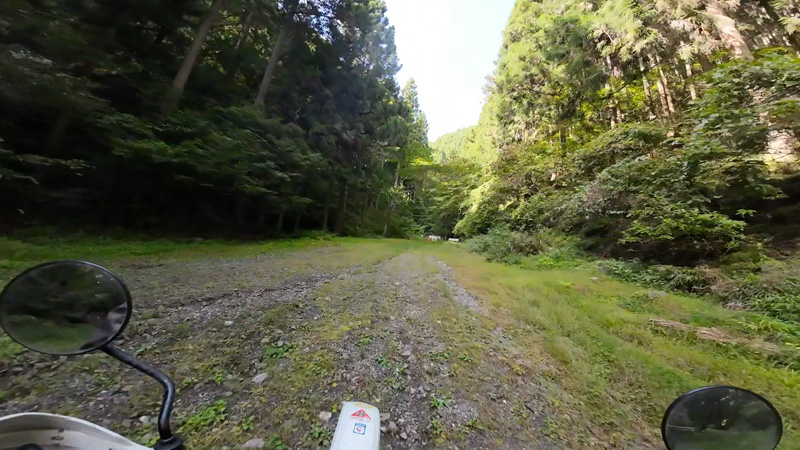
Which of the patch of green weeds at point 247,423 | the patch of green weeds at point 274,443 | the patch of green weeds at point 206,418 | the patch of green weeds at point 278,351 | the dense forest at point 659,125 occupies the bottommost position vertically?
the patch of green weeds at point 278,351

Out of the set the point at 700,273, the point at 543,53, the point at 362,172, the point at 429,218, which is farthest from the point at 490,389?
the point at 429,218

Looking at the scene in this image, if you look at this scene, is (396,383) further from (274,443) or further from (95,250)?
(95,250)

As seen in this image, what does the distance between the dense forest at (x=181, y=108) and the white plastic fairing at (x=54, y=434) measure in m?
7.14

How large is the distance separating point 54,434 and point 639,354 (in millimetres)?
4329

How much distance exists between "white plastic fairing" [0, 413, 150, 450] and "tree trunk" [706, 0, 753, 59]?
1232 cm

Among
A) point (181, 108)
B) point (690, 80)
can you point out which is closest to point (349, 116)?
point (181, 108)

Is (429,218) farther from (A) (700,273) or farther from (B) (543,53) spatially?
(A) (700,273)

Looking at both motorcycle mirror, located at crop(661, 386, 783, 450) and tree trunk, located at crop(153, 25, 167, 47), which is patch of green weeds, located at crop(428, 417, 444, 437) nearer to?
motorcycle mirror, located at crop(661, 386, 783, 450)

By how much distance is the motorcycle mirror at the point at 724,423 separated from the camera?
115 centimetres

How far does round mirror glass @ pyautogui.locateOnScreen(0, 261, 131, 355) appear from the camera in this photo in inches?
47.6

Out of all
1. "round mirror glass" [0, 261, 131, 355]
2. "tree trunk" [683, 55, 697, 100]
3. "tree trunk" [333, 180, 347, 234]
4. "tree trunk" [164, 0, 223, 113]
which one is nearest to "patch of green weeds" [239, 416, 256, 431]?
"round mirror glass" [0, 261, 131, 355]

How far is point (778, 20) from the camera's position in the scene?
7258 millimetres

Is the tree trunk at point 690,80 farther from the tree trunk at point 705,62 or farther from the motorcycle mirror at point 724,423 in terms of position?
the motorcycle mirror at point 724,423

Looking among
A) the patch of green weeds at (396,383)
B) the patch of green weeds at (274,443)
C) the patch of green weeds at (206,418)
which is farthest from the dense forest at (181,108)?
the patch of green weeds at (396,383)
